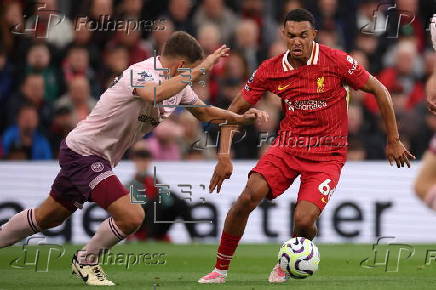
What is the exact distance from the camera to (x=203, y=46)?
16016 millimetres

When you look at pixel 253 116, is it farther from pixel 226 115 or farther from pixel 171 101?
pixel 171 101

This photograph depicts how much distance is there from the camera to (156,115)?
392 inches

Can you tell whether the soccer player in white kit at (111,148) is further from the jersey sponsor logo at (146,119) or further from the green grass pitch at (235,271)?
the green grass pitch at (235,271)

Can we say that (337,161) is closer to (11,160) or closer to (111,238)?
(111,238)

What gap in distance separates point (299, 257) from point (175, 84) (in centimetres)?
183

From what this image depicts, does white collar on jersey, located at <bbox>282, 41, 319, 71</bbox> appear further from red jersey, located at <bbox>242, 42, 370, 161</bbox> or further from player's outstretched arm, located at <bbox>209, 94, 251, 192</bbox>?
player's outstretched arm, located at <bbox>209, 94, 251, 192</bbox>

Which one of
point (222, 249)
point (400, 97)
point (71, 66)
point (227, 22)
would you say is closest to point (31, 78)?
point (71, 66)

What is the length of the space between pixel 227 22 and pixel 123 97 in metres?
7.34

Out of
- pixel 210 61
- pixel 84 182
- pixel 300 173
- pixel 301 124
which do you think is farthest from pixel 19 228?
pixel 301 124

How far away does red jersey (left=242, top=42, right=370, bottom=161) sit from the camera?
10.1 meters

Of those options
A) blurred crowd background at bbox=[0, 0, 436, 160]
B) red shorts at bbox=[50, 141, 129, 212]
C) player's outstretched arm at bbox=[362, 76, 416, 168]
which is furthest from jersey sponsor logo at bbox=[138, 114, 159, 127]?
blurred crowd background at bbox=[0, 0, 436, 160]

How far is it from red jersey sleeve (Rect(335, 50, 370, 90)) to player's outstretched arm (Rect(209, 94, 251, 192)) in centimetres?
95

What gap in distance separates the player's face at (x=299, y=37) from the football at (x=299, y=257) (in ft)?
5.78

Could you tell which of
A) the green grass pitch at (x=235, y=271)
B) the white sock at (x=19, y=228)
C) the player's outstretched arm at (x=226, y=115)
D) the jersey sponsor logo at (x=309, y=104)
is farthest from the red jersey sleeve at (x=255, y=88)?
the white sock at (x=19, y=228)
